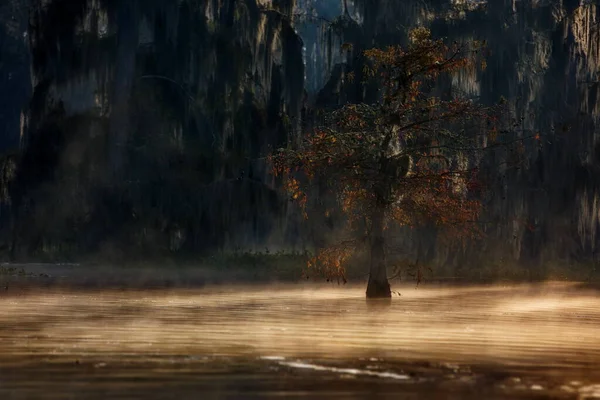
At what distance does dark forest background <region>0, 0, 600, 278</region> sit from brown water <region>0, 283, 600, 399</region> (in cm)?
1923

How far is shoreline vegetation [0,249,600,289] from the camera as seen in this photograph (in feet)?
142

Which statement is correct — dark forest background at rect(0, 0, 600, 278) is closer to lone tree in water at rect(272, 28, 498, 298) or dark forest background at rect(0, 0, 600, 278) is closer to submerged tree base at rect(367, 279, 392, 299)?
lone tree in water at rect(272, 28, 498, 298)

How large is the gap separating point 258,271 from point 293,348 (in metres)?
32.7

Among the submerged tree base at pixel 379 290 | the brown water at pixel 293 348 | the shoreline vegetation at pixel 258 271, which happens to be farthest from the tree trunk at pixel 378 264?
the shoreline vegetation at pixel 258 271

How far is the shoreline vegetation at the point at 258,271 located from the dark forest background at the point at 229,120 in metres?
0.41

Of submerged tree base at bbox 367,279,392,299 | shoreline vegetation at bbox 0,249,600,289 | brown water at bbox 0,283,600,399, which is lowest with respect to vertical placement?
brown water at bbox 0,283,600,399

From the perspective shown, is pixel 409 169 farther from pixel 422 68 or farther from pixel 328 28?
pixel 328 28

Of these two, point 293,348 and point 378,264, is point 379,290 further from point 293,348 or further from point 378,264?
point 293,348

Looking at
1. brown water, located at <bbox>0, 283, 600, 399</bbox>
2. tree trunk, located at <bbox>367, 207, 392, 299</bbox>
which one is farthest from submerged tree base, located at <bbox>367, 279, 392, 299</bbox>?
brown water, located at <bbox>0, 283, 600, 399</bbox>

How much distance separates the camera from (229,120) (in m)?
50.4

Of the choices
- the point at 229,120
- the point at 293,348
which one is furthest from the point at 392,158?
the point at 229,120

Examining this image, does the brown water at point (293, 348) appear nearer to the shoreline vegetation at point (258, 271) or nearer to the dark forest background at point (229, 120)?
the shoreline vegetation at point (258, 271)

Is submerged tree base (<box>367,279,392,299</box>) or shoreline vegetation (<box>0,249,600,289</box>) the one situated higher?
shoreline vegetation (<box>0,249,600,289</box>)

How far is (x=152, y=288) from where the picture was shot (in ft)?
114
